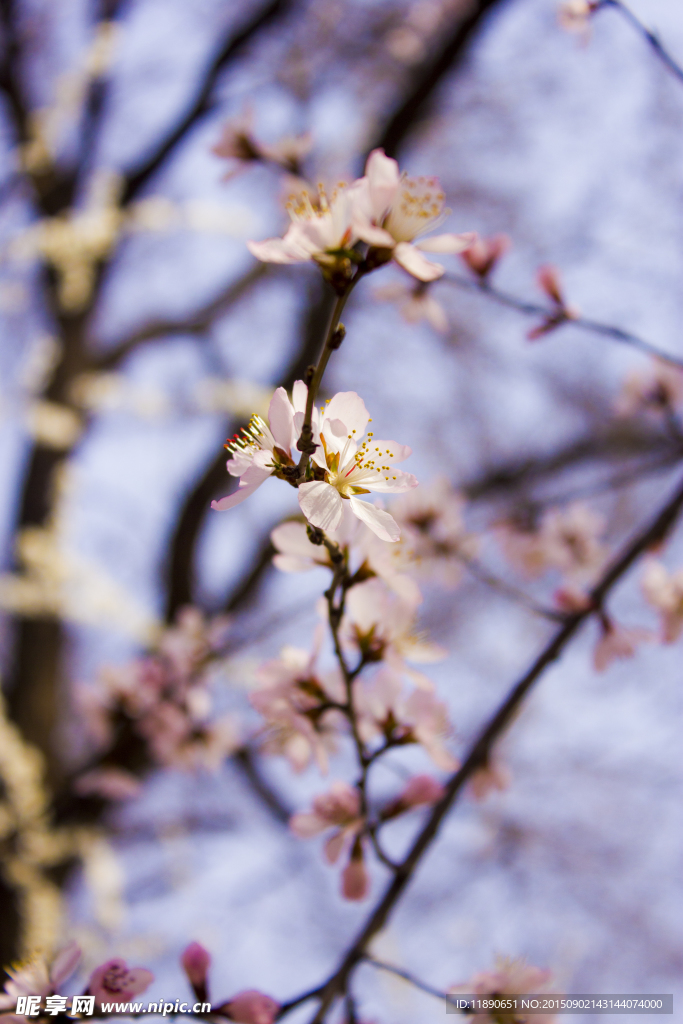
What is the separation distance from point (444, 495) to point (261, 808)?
6.85 feet

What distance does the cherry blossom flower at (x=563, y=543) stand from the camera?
1.57 meters

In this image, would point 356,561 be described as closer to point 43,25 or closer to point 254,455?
point 254,455

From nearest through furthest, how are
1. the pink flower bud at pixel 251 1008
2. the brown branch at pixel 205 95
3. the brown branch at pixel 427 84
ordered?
the pink flower bud at pixel 251 1008 < the brown branch at pixel 427 84 < the brown branch at pixel 205 95

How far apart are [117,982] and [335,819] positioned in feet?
0.98

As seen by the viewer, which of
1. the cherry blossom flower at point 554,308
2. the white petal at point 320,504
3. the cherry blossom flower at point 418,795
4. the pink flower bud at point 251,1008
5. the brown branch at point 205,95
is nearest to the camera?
the white petal at point 320,504

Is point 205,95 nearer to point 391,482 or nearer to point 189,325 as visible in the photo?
point 189,325

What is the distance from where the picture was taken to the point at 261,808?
2.89m

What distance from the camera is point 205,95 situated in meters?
3.05

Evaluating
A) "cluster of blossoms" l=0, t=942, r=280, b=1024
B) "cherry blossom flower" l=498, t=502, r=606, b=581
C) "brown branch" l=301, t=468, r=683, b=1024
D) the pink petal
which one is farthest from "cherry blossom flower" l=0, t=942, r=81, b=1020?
"cherry blossom flower" l=498, t=502, r=606, b=581

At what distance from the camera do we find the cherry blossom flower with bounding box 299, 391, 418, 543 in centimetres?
50

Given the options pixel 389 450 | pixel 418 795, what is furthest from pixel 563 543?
pixel 389 450

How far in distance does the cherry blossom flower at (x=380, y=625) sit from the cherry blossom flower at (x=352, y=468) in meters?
0.19

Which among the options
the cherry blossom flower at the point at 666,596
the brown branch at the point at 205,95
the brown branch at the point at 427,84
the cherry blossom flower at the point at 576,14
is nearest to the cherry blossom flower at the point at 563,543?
the cherry blossom flower at the point at 666,596

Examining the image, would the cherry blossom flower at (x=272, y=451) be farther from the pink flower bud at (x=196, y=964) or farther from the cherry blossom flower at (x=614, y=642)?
the cherry blossom flower at (x=614, y=642)
